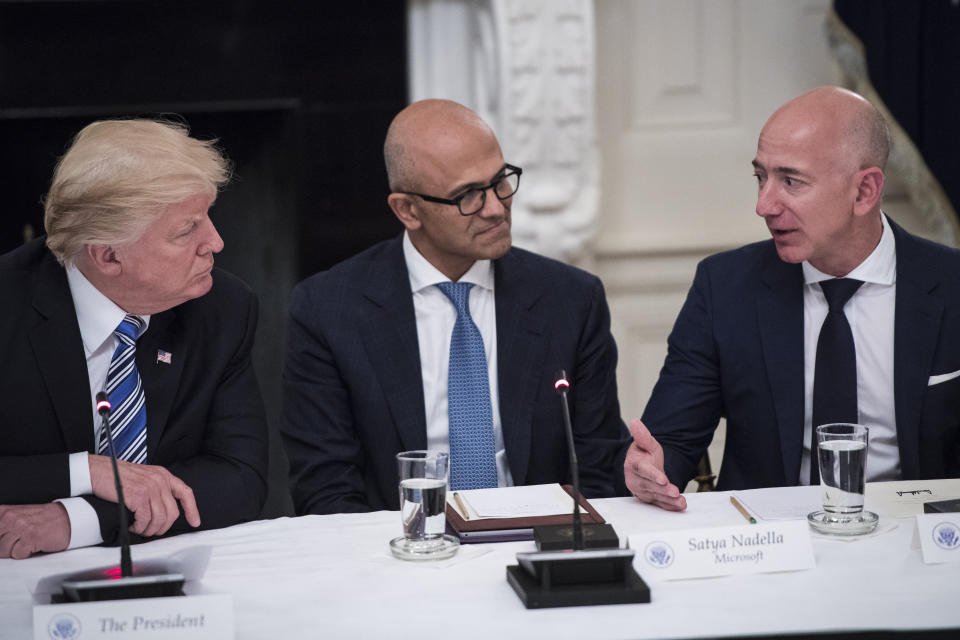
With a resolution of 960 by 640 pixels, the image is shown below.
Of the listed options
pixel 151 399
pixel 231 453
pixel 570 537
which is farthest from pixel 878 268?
pixel 151 399

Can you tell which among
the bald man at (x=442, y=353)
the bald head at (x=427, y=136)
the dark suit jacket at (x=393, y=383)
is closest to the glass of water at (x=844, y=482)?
the bald man at (x=442, y=353)

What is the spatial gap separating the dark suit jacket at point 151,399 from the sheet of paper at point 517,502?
1.41 feet

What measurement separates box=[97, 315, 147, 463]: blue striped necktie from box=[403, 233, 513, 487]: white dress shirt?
634mm

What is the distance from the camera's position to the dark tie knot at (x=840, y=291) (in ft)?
8.00

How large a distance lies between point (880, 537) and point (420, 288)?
117cm

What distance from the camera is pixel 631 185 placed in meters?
4.12

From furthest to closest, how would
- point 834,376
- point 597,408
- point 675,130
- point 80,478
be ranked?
1. point 675,130
2. point 597,408
3. point 834,376
4. point 80,478

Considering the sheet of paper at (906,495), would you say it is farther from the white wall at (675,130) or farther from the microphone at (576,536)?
the white wall at (675,130)

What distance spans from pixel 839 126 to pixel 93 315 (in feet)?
5.11

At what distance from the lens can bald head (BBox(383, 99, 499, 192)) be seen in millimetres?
2576

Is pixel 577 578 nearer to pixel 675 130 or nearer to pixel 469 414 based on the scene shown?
pixel 469 414

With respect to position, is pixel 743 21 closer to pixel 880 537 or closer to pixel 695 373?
pixel 695 373

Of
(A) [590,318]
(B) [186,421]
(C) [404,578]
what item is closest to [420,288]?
(A) [590,318]

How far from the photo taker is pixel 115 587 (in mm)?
1547
